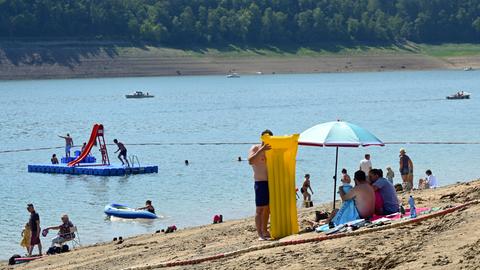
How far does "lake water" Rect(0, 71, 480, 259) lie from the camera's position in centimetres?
3469

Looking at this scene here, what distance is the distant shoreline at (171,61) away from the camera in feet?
465

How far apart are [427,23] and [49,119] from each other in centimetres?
10261

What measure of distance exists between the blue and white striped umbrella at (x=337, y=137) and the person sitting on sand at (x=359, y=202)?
131 cm

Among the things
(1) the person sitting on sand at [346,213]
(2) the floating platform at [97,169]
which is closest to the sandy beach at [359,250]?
(1) the person sitting on sand at [346,213]

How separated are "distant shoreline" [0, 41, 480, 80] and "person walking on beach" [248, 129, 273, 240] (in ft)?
408

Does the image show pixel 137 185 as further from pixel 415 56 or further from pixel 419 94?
pixel 415 56

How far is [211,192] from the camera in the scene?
123ft

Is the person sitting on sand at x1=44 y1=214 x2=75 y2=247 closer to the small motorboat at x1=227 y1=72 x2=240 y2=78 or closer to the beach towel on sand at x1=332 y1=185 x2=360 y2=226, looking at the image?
the beach towel on sand at x1=332 y1=185 x2=360 y2=226

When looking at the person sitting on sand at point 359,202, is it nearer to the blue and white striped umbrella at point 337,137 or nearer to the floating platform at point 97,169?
the blue and white striped umbrella at point 337,137

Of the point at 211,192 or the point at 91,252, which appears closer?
the point at 91,252

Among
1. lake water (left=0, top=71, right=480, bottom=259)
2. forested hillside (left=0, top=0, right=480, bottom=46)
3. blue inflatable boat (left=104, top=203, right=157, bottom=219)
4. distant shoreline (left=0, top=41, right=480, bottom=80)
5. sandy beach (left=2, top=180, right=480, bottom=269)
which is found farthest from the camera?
forested hillside (left=0, top=0, right=480, bottom=46)

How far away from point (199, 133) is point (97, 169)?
23.4 m

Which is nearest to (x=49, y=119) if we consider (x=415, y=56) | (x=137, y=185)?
(x=137, y=185)

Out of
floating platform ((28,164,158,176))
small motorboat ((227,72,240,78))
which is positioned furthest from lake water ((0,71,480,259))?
small motorboat ((227,72,240,78))
